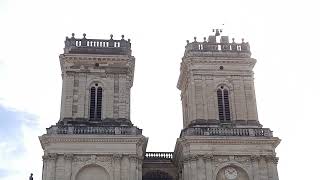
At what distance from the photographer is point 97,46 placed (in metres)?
48.1

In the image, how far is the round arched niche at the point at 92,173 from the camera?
4212 cm

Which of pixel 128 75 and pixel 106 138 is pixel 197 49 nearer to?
pixel 128 75

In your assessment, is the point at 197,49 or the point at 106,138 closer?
the point at 106,138

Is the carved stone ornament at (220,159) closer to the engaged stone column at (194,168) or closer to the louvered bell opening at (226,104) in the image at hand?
the engaged stone column at (194,168)

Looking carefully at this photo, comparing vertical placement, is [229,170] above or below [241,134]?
below

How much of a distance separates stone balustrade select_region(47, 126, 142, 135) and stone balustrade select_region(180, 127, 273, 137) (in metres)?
4.44

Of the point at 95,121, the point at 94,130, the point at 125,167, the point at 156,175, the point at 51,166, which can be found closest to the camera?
the point at 51,166

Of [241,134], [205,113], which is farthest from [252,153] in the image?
[205,113]

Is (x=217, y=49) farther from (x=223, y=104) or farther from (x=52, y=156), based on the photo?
(x=52, y=156)

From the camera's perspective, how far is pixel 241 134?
44.1m

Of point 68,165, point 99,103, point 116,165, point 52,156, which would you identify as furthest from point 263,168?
point 52,156

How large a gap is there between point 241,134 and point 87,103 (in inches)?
513

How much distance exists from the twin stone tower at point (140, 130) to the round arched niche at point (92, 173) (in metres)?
0.08

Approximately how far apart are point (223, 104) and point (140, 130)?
7732mm
